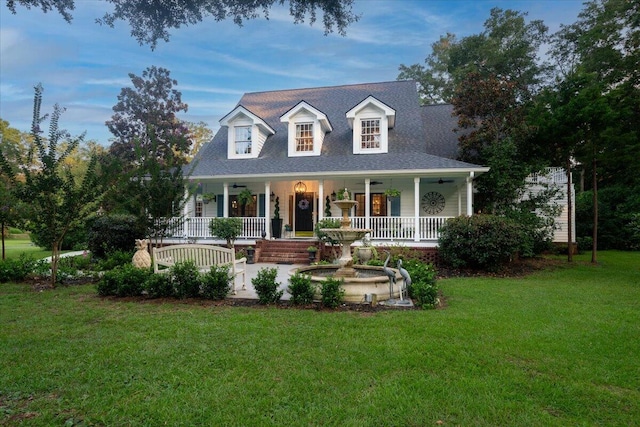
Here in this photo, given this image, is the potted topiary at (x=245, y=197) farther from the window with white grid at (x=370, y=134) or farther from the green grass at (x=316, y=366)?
the green grass at (x=316, y=366)

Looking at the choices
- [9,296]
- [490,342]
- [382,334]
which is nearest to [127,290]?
[9,296]

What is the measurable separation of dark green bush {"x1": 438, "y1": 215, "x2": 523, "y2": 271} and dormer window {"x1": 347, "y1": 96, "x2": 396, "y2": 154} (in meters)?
5.76

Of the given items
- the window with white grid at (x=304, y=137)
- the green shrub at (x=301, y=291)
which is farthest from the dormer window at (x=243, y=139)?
the green shrub at (x=301, y=291)

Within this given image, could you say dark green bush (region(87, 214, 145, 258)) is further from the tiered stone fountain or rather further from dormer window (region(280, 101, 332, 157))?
the tiered stone fountain

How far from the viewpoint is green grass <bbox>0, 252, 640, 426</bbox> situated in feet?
9.37

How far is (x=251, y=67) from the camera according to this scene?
15430 millimetres

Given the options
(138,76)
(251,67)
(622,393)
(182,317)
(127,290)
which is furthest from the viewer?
(138,76)

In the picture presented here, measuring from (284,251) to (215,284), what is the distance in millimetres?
7110

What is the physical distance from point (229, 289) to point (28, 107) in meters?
5.68

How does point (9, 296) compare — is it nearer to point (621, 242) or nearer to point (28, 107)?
point (28, 107)

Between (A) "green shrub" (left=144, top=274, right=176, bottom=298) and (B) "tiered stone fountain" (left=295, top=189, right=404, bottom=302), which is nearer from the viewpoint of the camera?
(B) "tiered stone fountain" (left=295, top=189, right=404, bottom=302)

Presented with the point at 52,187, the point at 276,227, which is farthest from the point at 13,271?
the point at 276,227

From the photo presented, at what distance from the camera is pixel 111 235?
44.7 ft

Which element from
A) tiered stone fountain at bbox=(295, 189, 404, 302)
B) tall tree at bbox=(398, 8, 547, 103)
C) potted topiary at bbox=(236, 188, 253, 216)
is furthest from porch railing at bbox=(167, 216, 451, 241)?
tall tree at bbox=(398, 8, 547, 103)
